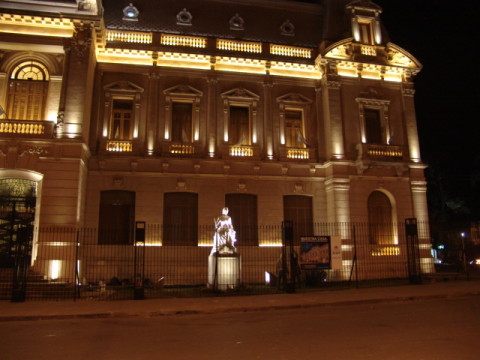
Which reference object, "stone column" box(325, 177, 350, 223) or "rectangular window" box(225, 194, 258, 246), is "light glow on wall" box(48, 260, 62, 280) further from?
"stone column" box(325, 177, 350, 223)

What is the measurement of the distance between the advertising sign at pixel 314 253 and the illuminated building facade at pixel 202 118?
14.8 feet

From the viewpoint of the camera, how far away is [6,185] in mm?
18422

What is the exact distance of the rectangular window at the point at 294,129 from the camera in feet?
75.8

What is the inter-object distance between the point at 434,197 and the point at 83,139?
1339 inches

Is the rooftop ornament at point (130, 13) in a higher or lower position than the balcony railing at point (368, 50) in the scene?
higher

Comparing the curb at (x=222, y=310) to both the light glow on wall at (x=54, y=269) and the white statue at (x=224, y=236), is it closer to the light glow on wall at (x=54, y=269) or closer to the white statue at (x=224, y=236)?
the white statue at (x=224, y=236)

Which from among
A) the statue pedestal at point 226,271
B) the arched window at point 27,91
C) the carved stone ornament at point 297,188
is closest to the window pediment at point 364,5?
the carved stone ornament at point 297,188

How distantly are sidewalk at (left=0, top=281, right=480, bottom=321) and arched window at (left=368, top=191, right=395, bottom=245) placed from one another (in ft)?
20.5

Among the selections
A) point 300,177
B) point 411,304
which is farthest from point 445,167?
point 411,304

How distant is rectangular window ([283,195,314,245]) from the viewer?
2236 centimetres

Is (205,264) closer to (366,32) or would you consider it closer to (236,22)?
(236,22)

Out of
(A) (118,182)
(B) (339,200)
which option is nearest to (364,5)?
(B) (339,200)

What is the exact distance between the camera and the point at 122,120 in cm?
2166

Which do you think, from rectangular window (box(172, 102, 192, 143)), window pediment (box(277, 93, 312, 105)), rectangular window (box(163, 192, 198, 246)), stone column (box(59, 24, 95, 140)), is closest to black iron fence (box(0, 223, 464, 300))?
rectangular window (box(163, 192, 198, 246))
